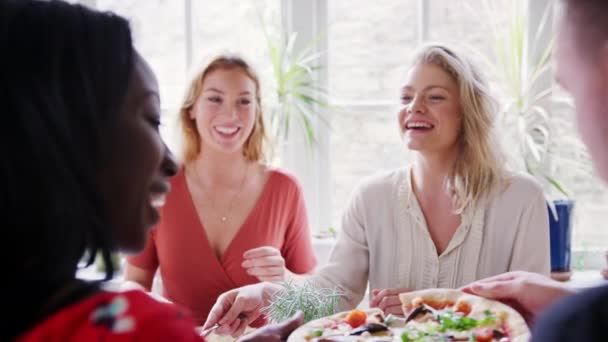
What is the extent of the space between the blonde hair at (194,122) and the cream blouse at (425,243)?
59 centimetres

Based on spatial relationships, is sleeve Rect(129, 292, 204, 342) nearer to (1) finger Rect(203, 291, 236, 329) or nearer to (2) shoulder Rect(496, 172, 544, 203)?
(1) finger Rect(203, 291, 236, 329)

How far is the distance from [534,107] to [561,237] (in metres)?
0.58

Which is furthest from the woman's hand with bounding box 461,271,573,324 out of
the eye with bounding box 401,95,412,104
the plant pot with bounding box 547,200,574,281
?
the plant pot with bounding box 547,200,574,281

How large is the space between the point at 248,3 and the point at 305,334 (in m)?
2.21

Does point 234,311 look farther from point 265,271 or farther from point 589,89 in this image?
point 589,89

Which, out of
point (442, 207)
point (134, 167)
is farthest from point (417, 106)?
point (134, 167)

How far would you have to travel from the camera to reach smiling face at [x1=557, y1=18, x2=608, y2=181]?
679 millimetres

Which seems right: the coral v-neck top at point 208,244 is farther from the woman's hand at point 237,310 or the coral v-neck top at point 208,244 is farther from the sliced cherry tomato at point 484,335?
the sliced cherry tomato at point 484,335

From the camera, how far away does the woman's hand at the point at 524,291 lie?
170cm

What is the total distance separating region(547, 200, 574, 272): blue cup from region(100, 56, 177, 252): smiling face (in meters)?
2.32

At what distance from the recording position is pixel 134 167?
853 mm

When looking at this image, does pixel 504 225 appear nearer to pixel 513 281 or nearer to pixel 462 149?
pixel 462 149

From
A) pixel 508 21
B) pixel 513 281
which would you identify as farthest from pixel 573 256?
pixel 513 281

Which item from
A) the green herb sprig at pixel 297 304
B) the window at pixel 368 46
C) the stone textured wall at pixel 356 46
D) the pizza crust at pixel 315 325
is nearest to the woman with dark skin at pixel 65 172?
the pizza crust at pixel 315 325
